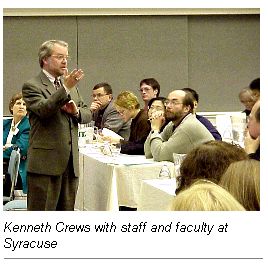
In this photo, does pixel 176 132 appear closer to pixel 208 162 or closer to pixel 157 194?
pixel 157 194

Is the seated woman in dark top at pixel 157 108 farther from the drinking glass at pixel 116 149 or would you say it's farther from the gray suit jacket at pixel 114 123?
the gray suit jacket at pixel 114 123

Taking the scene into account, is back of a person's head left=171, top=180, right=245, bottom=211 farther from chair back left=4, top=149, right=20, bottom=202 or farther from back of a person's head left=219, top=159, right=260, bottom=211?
chair back left=4, top=149, right=20, bottom=202

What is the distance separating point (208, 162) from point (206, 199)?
1.79 feet

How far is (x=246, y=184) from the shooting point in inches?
60.0

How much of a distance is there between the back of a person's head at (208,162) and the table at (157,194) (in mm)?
429

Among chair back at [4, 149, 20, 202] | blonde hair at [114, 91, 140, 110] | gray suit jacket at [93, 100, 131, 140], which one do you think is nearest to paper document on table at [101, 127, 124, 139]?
gray suit jacket at [93, 100, 131, 140]

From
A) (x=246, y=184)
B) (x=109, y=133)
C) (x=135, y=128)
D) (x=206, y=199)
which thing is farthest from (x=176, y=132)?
(x=206, y=199)

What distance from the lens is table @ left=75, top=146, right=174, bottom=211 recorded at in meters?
3.07

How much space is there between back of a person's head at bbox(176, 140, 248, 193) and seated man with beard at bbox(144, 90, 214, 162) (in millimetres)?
956

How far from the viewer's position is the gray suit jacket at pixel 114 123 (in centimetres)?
407

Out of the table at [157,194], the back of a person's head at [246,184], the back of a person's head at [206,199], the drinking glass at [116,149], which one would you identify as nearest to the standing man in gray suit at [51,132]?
the table at [157,194]

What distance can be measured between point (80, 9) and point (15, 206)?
137 centimetres
